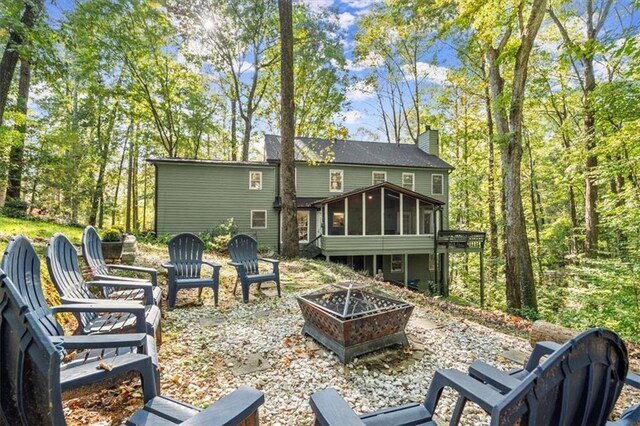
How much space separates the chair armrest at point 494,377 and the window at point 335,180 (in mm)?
13685

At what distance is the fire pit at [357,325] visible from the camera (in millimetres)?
2984

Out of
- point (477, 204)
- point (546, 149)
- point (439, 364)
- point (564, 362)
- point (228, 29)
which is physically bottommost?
point (439, 364)

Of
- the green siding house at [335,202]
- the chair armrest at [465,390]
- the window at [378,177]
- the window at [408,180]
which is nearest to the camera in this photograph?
the chair armrest at [465,390]

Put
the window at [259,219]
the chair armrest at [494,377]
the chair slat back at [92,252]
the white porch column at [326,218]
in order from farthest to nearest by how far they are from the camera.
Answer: the window at [259,219] → the white porch column at [326,218] → the chair slat back at [92,252] → the chair armrest at [494,377]

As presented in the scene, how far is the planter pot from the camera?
6.08 metres

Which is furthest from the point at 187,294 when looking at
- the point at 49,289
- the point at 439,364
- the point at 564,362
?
the point at 564,362

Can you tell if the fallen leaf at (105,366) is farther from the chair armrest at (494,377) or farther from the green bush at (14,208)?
the green bush at (14,208)

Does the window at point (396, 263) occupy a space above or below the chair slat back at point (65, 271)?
below

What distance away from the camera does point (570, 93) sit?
13.8 metres

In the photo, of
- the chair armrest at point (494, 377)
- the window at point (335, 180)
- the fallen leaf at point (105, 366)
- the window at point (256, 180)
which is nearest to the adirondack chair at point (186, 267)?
the fallen leaf at point (105, 366)

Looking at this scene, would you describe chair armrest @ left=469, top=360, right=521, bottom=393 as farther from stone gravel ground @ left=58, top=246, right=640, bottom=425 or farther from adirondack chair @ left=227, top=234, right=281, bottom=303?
adirondack chair @ left=227, top=234, right=281, bottom=303

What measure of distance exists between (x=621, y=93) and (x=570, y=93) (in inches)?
271

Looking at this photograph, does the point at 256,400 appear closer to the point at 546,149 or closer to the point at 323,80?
the point at 323,80

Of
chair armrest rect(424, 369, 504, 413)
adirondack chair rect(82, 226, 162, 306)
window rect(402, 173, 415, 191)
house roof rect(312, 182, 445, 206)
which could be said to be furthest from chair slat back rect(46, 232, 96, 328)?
window rect(402, 173, 415, 191)
